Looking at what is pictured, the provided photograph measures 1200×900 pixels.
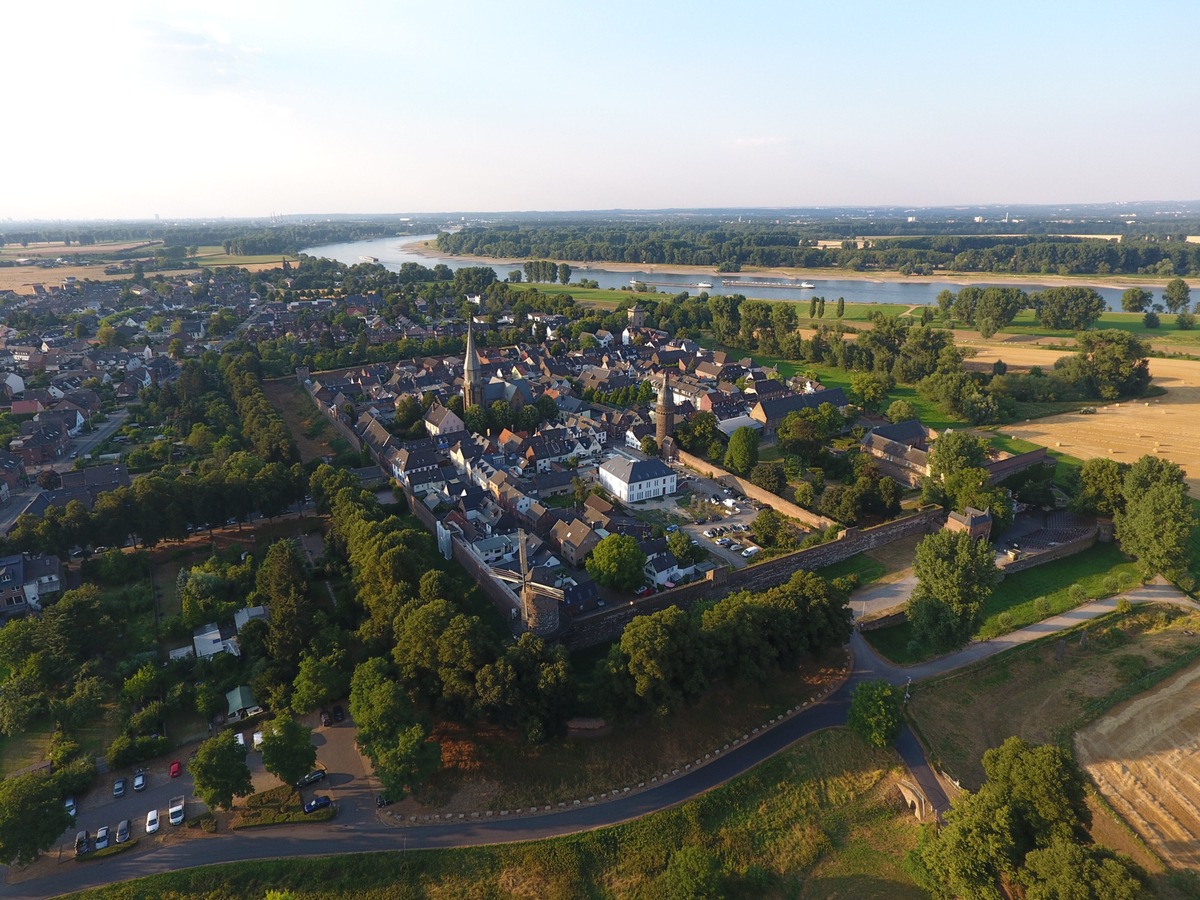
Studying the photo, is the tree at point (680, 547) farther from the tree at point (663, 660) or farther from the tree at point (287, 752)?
the tree at point (287, 752)

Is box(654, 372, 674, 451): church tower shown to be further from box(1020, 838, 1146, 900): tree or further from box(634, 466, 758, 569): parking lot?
box(1020, 838, 1146, 900): tree

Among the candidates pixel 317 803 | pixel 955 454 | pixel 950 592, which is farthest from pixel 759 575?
pixel 317 803

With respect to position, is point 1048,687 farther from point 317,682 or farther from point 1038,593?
point 317,682

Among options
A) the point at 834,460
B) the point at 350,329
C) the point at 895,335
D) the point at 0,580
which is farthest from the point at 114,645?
the point at 895,335

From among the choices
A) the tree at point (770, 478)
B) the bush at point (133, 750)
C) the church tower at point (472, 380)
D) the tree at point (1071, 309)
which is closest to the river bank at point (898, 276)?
the tree at point (1071, 309)

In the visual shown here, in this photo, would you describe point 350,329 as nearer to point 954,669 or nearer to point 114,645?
point 114,645

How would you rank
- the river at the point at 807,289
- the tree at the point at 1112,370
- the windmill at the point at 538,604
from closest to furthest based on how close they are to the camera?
the windmill at the point at 538,604, the tree at the point at 1112,370, the river at the point at 807,289

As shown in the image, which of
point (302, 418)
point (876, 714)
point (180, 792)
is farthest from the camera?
point (302, 418)
